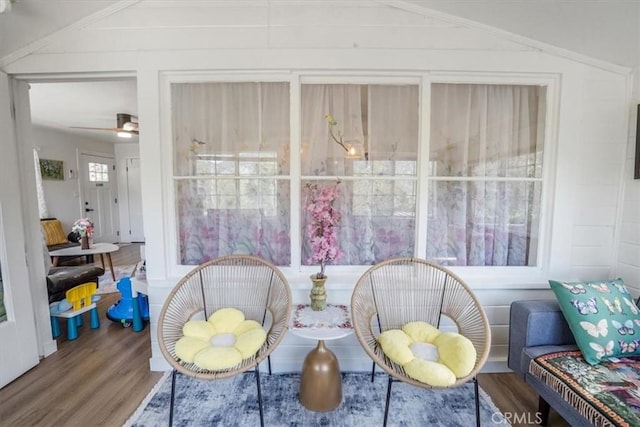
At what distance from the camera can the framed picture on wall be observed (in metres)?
4.94

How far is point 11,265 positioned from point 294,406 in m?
2.03

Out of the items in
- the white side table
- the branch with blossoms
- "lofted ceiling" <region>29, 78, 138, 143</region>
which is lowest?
the white side table

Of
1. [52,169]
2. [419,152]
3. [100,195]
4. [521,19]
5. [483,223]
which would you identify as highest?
[521,19]

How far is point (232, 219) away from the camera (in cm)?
204

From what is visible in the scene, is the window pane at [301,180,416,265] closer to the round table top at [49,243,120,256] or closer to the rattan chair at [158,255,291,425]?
the rattan chair at [158,255,291,425]

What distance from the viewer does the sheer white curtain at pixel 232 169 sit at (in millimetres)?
1975

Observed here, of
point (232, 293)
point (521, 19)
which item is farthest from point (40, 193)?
point (521, 19)

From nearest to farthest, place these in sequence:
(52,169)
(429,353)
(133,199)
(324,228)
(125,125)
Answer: (429,353) → (324,228) → (125,125) → (52,169) → (133,199)

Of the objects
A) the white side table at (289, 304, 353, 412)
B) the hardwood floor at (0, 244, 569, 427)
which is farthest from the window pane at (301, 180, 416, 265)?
the hardwood floor at (0, 244, 569, 427)

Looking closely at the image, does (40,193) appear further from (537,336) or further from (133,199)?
(537,336)

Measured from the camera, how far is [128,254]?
556cm

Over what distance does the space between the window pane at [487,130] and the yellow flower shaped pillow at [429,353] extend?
1076 millimetres

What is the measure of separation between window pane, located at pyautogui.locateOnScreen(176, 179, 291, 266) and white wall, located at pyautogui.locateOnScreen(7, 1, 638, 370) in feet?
0.47

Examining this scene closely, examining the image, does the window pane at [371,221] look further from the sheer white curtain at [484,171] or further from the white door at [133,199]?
the white door at [133,199]
